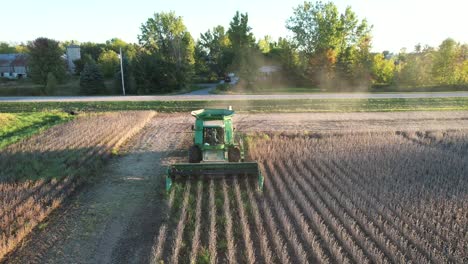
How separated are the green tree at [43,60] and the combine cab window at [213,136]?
43.5m

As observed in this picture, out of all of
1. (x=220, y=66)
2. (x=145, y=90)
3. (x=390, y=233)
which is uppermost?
(x=220, y=66)

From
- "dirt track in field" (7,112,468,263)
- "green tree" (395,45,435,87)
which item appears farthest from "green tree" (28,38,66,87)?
"green tree" (395,45,435,87)

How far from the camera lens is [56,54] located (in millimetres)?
47812

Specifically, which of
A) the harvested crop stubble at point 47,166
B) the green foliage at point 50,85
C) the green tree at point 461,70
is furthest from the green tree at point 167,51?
the green tree at point 461,70

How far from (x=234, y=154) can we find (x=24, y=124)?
1678 centimetres

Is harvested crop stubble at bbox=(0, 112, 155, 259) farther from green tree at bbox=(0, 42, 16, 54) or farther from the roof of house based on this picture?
green tree at bbox=(0, 42, 16, 54)

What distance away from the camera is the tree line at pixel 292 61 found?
4262 centimetres

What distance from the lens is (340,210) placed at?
8.53 metres

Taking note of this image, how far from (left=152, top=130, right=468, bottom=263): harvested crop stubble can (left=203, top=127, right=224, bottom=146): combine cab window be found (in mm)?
1443

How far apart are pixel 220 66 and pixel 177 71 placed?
60.0 feet

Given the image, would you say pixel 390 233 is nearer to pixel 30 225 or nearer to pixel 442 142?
pixel 30 225

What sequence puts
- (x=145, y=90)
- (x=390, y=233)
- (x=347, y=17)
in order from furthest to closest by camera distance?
(x=347, y=17)
(x=145, y=90)
(x=390, y=233)

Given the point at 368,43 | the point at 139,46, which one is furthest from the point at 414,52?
the point at 139,46

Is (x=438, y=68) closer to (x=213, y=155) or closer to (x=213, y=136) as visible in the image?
(x=213, y=136)
